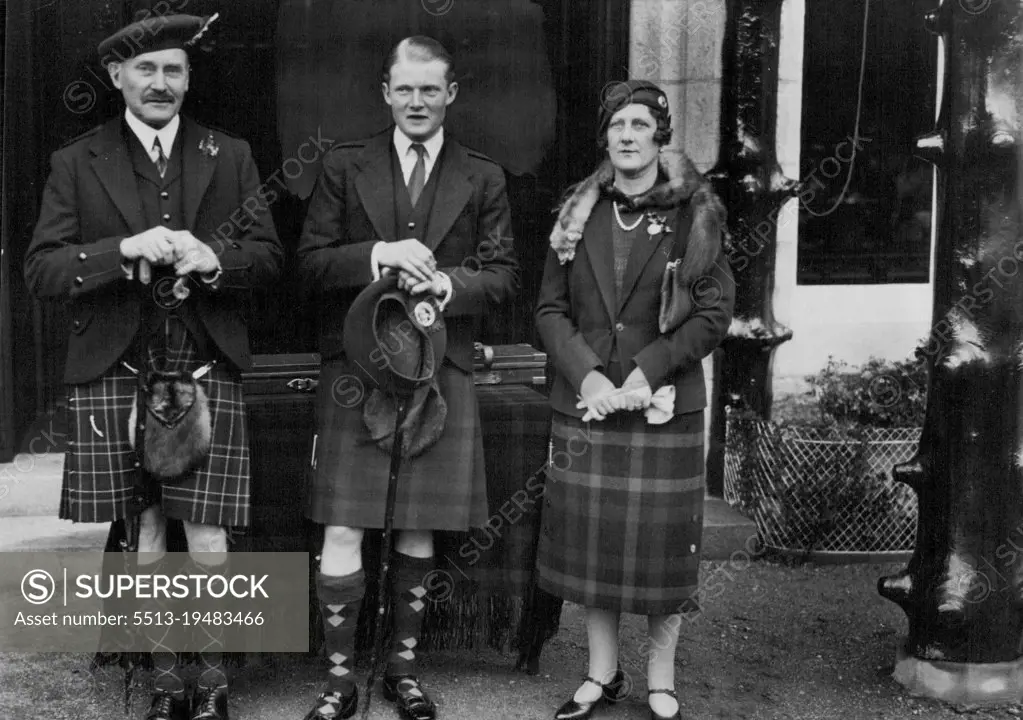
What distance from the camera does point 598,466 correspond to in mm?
3945

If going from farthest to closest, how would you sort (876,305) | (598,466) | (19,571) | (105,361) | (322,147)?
(876,305)
(322,147)
(19,571)
(598,466)
(105,361)

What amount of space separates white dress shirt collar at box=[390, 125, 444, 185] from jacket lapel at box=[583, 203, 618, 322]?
53 cm

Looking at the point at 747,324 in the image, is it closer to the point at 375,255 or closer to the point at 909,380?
the point at 909,380

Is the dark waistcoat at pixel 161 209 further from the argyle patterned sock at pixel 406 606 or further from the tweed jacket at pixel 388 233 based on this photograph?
the argyle patterned sock at pixel 406 606

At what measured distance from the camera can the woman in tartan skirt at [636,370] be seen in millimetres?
3850

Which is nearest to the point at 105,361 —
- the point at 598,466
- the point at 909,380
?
the point at 598,466

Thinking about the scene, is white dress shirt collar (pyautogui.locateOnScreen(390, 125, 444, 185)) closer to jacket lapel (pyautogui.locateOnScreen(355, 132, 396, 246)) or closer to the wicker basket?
jacket lapel (pyautogui.locateOnScreen(355, 132, 396, 246))

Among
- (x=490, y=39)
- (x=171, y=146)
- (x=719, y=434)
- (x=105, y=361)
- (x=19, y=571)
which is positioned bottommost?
(x=19, y=571)

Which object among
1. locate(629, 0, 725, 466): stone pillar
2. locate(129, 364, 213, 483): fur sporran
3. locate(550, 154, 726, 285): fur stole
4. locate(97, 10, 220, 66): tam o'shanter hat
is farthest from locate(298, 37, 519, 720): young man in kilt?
locate(629, 0, 725, 466): stone pillar

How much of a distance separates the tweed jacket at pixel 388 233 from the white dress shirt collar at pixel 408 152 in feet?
0.11

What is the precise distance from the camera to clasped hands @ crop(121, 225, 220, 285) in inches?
141

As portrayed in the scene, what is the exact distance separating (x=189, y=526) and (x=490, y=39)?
259cm

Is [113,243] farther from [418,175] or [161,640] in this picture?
[161,640]

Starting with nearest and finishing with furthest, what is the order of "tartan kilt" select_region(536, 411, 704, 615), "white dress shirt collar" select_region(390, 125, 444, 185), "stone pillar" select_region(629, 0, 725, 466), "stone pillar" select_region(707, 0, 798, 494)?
1. "tartan kilt" select_region(536, 411, 704, 615)
2. "white dress shirt collar" select_region(390, 125, 444, 185)
3. "stone pillar" select_region(629, 0, 725, 466)
4. "stone pillar" select_region(707, 0, 798, 494)
